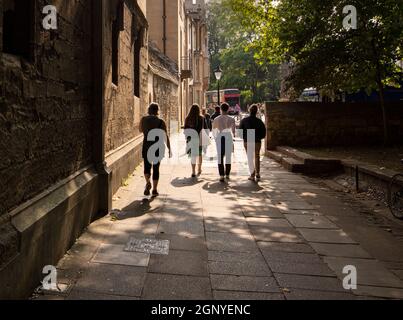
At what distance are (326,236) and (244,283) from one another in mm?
2205

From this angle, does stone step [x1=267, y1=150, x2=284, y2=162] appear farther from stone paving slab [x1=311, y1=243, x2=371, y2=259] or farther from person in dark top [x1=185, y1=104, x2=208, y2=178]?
stone paving slab [x1=311, y1=243, x2=371, y2=259]

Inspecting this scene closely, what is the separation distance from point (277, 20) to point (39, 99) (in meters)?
11.9

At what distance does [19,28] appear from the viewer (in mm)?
3814

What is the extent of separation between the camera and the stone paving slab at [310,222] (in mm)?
6207

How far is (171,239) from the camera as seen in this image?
522 centimetres

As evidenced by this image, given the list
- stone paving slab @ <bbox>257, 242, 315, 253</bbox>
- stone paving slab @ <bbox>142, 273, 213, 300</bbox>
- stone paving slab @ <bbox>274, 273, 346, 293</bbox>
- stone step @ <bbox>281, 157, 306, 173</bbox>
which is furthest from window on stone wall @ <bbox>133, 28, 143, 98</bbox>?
stone paving slab @ <bbox>274, 273, 346, 293</bbox>

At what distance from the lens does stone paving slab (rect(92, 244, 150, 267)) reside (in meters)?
4.31

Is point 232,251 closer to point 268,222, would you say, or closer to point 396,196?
point 268,222

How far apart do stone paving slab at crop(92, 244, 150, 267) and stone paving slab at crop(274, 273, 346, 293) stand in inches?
53.8

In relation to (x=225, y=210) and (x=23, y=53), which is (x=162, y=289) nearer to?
(x=23, y=53)

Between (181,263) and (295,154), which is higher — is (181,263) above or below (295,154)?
below

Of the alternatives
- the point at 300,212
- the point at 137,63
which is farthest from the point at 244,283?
the point at 137,63

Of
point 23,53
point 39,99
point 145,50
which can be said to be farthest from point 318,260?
point 145,50

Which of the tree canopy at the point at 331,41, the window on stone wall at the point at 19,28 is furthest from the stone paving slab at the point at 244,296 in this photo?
the tree canopy at the point at 331,41
